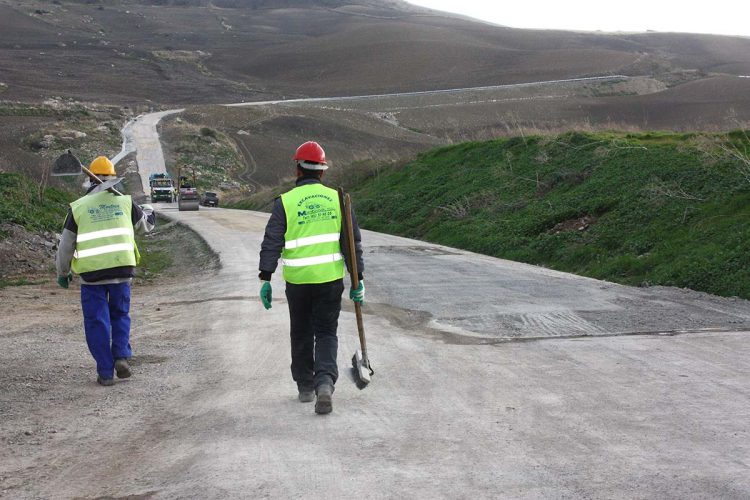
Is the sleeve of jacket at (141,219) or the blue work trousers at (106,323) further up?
the sleeve of jacket at (141,219)

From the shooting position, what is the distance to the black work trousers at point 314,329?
7258 mm

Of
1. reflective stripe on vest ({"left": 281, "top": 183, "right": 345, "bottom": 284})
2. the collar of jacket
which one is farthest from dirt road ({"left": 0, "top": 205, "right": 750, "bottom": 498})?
the collar of jacket

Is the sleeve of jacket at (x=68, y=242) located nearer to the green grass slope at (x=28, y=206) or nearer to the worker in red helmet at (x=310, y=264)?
the worker in red helmet at (x=310, y=264)

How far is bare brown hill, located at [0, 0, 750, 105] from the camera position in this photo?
4700 inches

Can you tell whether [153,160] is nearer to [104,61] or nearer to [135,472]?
[104,61]

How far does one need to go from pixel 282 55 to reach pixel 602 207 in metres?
134

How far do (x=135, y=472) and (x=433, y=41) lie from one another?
489 feet

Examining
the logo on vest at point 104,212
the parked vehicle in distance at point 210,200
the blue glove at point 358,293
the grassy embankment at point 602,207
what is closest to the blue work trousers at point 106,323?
the logo on vest at point 104,212

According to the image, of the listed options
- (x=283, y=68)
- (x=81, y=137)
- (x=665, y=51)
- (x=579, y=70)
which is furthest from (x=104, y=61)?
(x=665, y=51)

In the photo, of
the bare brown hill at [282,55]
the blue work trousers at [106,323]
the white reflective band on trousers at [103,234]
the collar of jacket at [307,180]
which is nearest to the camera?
the collar of jacket at [307,180]

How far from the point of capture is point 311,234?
23.7 ft

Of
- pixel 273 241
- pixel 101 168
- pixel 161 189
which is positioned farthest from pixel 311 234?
pixel 161 189

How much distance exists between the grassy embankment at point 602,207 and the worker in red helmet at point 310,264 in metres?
8.14

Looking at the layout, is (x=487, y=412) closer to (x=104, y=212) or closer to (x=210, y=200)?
(x=104, y=212)
